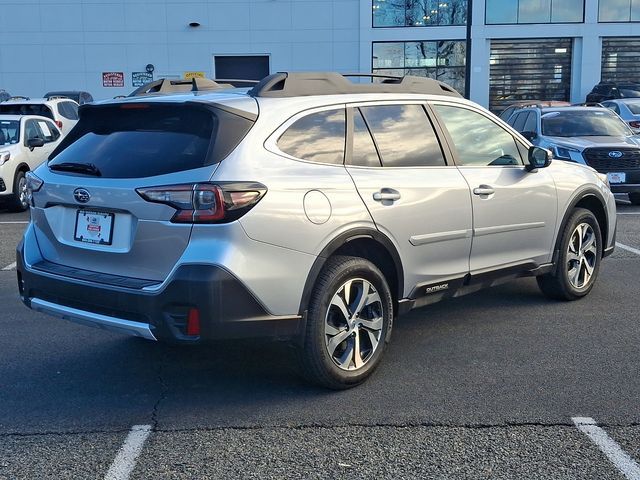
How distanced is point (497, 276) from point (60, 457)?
325 cm

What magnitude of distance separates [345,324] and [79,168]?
1781 mm

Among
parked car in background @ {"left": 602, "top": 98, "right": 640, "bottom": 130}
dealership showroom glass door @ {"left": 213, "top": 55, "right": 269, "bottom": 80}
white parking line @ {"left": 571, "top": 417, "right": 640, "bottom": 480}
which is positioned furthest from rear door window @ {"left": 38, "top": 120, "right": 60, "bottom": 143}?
dealership showroom glass door @ {"left": 213, "top": 55, "right": 269, "bottom": 80}

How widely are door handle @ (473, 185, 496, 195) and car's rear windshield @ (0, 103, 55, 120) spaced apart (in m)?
14.0

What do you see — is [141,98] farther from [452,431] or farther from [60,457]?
[452,431]

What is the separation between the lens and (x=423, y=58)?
3359 centimetres

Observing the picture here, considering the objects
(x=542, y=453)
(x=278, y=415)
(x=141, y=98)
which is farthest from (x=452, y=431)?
(x=141, y=98)

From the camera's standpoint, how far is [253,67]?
34906 millimetres

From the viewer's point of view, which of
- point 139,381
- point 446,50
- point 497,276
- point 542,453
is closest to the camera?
point 542,453

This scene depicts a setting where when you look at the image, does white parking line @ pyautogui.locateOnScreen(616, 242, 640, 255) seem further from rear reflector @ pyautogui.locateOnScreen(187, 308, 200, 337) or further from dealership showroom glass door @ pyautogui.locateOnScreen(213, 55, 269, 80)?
dealership showroom glass door @ pyautogui.locateOnScreen(213, 55, 269, 80)

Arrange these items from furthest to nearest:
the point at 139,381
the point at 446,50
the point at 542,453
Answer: the point at 446,50
the point at 139,381
the point at 542,453

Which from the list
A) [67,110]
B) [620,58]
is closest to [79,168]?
[67,110]

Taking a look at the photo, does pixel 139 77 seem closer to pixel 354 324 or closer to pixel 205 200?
pixel 354 324

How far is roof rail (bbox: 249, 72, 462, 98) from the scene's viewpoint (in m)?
4.22

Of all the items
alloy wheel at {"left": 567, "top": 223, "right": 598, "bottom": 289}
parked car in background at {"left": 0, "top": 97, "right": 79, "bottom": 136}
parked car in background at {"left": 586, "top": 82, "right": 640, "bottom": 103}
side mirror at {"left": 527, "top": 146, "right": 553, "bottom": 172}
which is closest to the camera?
side mirror at {"left": 527, "top": 146, "right": 553, "bottom": 172}
